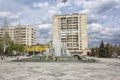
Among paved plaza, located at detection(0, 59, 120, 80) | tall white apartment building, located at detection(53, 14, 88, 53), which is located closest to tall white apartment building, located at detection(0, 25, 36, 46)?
tall white apartment building, located at detection(53, 14, 88, 53)

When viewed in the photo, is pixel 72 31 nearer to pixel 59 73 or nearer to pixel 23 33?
pixel 23 33

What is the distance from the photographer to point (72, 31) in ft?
455

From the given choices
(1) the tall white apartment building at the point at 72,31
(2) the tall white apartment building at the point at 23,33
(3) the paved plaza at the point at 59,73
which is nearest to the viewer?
(3) the paved plaza at the point at 59,73

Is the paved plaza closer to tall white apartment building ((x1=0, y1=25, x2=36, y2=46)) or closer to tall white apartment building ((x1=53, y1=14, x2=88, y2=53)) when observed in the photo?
tall white apartment building ((x1=53, y1=14, x2=88, y2=53))

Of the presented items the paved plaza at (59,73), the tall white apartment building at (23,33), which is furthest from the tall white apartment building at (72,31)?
the paved plaza at (59,73)

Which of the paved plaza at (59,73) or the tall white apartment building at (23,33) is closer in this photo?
the paved plaza at (59,73)

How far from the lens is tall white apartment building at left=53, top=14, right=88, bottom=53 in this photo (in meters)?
133

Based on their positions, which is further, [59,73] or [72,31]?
[72,31]

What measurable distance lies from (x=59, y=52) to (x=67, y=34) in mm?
73680

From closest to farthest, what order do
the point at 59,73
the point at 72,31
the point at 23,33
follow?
the point at 59,73, the point at 72,31, the point at 23,33

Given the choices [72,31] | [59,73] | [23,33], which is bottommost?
[59,73]

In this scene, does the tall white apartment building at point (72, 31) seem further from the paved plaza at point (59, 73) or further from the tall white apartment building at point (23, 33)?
the paved plaza at point (59, 73)

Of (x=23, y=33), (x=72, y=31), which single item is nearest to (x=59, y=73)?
(x=72, y=31)

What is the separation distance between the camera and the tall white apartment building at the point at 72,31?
132875 mm
